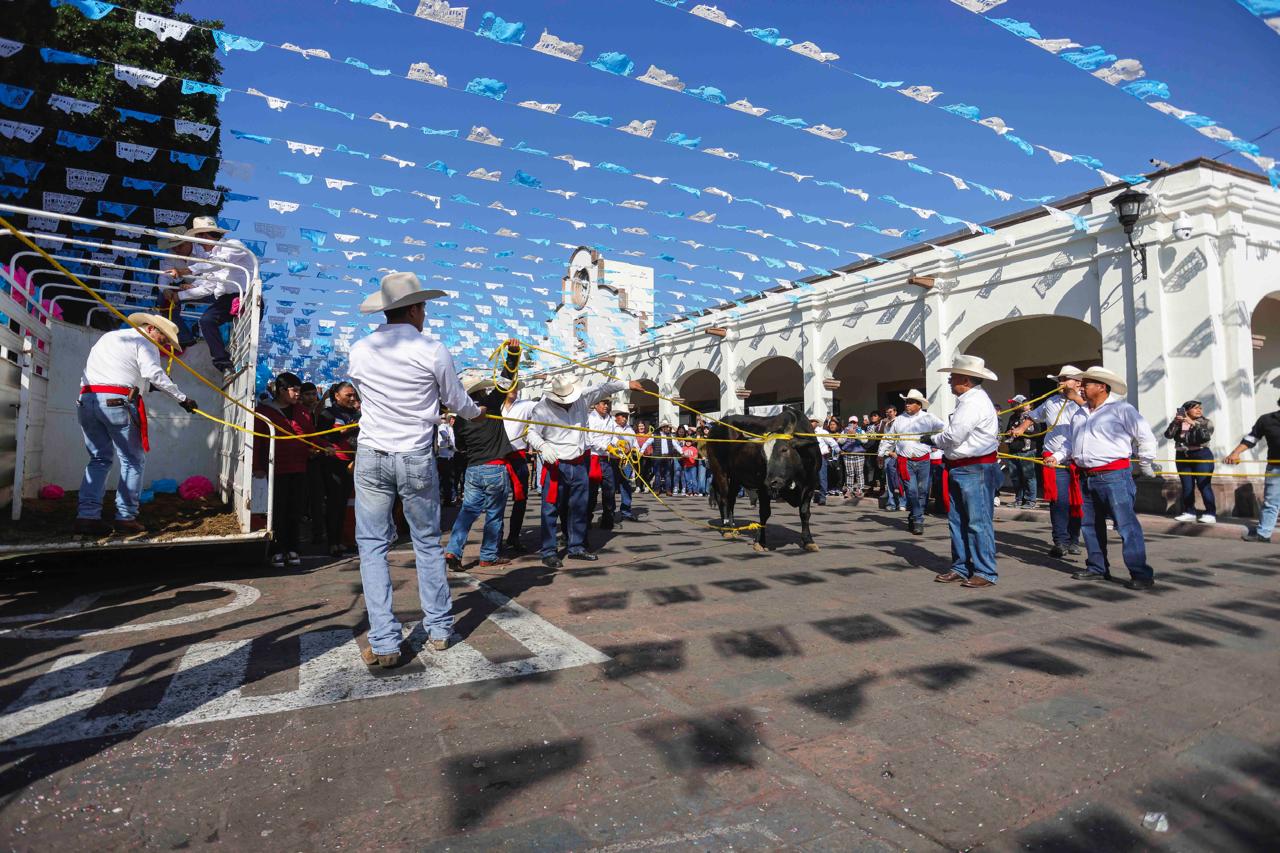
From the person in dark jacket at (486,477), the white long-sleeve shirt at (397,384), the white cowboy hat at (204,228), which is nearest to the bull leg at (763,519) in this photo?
the person in dark jacket at (486,477)

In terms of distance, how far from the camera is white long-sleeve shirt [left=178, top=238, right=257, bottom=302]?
6.25 metres

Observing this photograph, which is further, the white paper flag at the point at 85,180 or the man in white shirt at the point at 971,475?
the white paper flag at the point at 85,180

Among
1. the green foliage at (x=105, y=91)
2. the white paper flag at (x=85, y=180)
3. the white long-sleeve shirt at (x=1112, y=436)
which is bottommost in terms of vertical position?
the white long-sleeve shirt at (x=1112, y=436)

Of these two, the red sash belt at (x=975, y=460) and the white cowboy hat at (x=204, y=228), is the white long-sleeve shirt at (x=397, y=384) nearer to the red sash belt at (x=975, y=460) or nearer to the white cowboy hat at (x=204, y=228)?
the white cowboy hat at (x=204, y=228)

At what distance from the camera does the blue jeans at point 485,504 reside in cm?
643

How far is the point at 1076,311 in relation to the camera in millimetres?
12539

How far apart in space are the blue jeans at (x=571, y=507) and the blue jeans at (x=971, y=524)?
11.3ft

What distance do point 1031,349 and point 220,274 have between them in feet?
54.1

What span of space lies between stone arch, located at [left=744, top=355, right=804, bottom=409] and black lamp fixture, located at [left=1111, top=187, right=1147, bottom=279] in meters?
10.8

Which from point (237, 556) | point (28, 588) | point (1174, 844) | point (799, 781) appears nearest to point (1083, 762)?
point (1174, 844)

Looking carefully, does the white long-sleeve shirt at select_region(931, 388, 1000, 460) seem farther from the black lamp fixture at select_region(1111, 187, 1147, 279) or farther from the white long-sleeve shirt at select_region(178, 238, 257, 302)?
the black lamp fixture at select_region(1111, 187, 1147, 279)

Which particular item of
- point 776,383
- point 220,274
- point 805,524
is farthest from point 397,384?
point 776,383

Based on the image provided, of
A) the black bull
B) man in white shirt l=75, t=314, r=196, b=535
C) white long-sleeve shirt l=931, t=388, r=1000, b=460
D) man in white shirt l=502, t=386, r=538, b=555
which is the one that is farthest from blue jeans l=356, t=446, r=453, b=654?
white long-sleeve shirt l=931, t=388, r=1000, b=460

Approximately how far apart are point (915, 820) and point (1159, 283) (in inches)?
494
